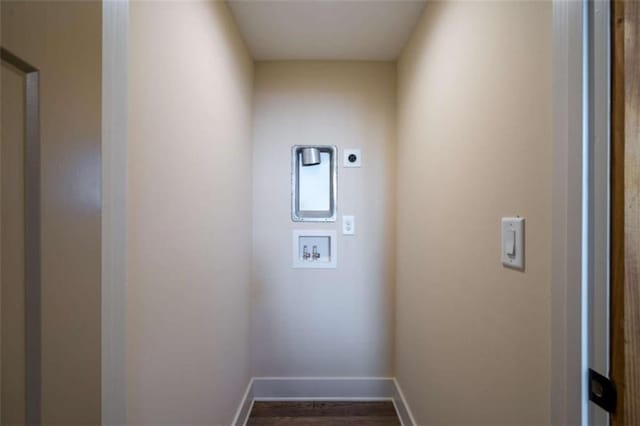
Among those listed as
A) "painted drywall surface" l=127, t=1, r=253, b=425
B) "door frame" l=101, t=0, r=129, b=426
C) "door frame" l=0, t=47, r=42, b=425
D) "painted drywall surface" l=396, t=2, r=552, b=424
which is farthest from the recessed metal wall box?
"door frame" l=0, t=47, r=42, b=425

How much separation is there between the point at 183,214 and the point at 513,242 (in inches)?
41.9

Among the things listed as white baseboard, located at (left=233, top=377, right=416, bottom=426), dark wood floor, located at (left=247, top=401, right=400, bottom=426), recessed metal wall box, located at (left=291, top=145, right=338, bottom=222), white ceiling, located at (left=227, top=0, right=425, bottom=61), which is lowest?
dark wood floor, located at (left=247, top=401, right=400, bottom=426)

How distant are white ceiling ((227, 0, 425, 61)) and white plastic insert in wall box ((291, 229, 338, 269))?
1.25m

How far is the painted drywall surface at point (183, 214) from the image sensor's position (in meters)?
0.82

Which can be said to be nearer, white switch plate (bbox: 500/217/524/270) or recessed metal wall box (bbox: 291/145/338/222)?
white switch plate (bbox: 500/217/524/270)

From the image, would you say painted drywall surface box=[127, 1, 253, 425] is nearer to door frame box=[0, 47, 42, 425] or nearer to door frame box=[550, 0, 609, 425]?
door frame box=[0, 47, 42, 425]

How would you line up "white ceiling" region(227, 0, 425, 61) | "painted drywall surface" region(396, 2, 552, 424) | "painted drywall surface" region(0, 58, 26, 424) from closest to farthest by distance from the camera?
"painted drywall surface" region(0, 58, 26, 424) < "painted drywall surface" region(396, 2, 552, 424) < "white ceiling" region(227, 0, 425, 61)

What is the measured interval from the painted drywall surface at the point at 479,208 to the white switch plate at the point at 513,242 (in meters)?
0.02

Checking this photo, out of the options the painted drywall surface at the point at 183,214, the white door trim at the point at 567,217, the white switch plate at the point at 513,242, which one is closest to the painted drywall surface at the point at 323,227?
the painted drywall surface at the point at 183,214

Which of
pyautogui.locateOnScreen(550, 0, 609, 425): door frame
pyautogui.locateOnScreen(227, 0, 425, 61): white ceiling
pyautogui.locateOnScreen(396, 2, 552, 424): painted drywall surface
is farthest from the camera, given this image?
pyautogui.locateOnScreen(227, 0, 425, 61): white ceiling

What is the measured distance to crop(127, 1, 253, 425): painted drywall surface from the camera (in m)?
0.82

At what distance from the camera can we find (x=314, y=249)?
224cm

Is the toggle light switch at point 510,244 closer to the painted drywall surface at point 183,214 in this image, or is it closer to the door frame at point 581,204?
the door frame at point 581,204

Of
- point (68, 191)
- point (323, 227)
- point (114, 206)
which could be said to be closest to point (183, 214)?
point (114, 206)
